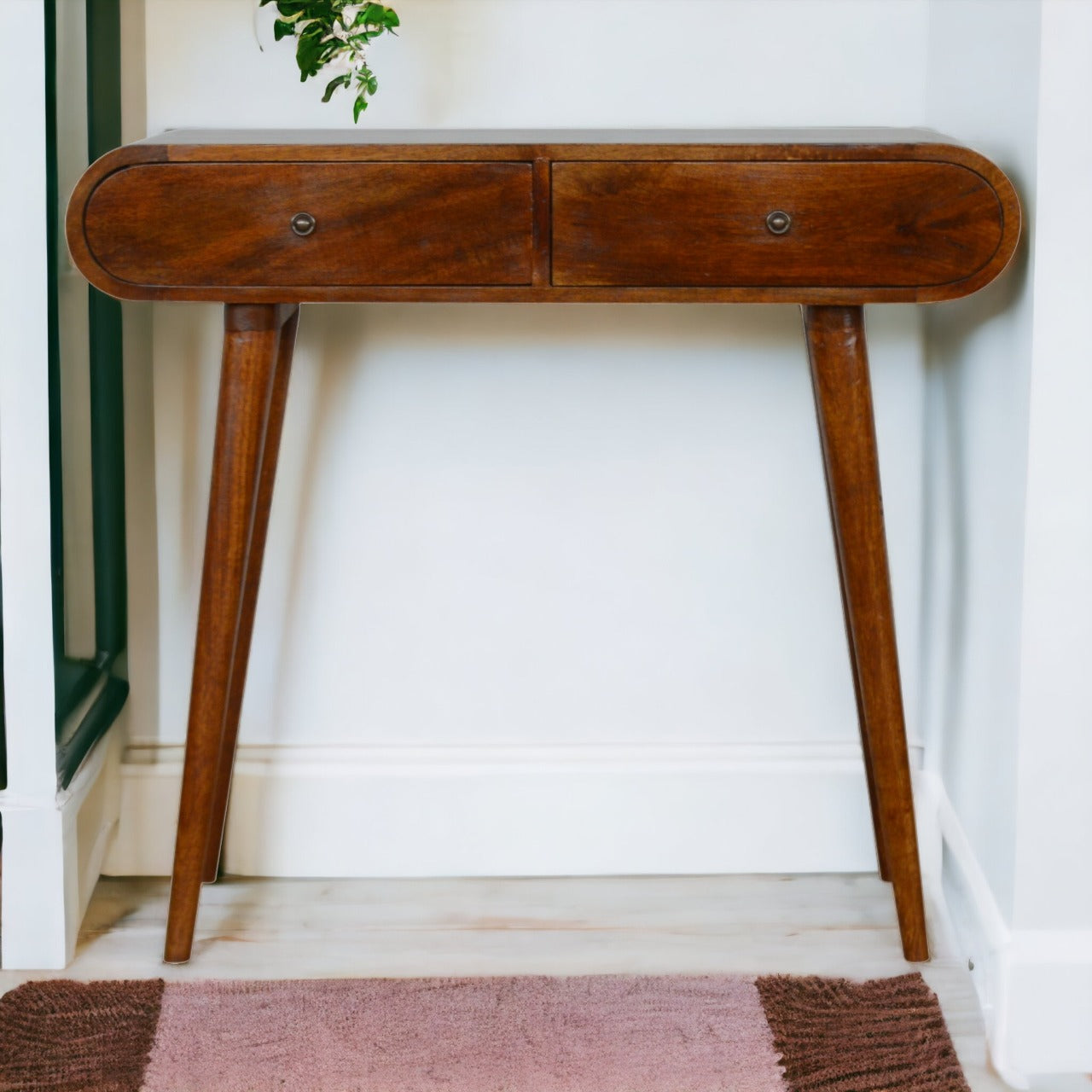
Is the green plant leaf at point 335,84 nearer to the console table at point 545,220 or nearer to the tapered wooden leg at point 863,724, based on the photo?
the console table at point 545,220

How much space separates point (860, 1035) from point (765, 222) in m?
0.81

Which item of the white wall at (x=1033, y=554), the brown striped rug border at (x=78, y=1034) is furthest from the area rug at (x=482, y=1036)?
the white wall at (x=1033, y=554)

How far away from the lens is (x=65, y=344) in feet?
4.79

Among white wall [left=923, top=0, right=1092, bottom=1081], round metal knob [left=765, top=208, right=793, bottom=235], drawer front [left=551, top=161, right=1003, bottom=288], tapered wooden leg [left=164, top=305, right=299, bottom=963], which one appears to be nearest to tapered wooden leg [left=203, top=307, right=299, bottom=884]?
tapered wooden leg [left=164, top=305, right=299, bottom=963]

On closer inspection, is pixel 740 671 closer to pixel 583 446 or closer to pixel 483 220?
pixel 583 446

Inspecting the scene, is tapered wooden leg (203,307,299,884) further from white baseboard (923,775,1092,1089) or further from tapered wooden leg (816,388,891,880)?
white baseboard (923,775,1092,1089)

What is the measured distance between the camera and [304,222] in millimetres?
1188

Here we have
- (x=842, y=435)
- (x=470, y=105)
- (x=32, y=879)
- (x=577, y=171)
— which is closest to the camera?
(x=577, y=171)

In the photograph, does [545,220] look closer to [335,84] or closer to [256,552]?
[335,84]

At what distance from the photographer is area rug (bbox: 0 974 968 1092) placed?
119 cm

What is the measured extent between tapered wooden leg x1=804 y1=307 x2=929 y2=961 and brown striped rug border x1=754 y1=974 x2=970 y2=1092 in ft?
0.31

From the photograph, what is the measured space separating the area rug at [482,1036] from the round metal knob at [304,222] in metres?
0.79

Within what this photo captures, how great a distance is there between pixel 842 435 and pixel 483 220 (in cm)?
42

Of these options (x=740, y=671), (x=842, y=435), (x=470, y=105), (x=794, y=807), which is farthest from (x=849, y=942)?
(x=470, y=105)
